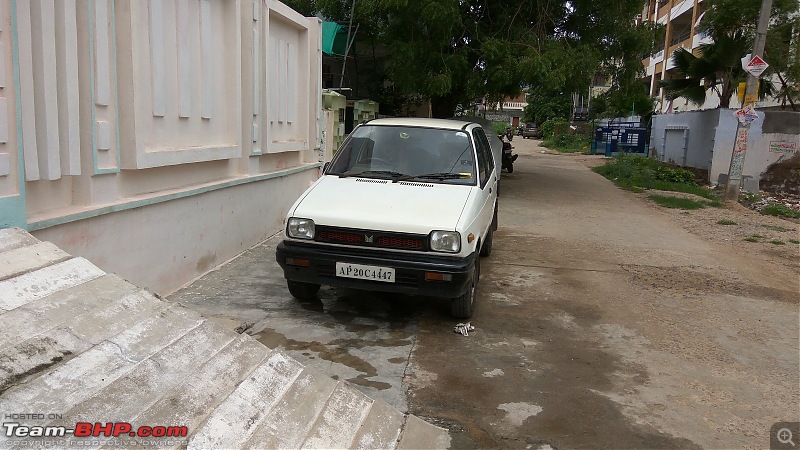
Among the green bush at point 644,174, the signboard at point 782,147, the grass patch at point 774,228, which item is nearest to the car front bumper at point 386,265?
the grass patch at point 774,228

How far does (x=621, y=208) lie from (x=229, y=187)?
9086 mm

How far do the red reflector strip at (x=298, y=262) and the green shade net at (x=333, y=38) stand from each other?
10.0 metres

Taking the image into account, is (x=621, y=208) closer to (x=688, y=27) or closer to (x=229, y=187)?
(x=229, y=187)

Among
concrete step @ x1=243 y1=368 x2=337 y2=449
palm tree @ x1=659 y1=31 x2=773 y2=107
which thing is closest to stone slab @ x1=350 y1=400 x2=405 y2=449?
concrete step @ x1=243 y1=368 x2=337 y2=449

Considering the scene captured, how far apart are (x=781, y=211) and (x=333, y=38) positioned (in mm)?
10556

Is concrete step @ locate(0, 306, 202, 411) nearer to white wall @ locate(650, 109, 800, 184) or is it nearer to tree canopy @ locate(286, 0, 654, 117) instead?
tree canopy @ locate(286, 0, 654, 117)

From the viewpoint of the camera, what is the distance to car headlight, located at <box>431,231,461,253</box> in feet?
15.7

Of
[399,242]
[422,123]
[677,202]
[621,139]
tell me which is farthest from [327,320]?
[621,139]

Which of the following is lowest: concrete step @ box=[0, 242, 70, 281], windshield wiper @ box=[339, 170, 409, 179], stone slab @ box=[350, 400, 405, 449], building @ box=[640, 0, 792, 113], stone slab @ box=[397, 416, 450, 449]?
stone slab @ box=[397, 416, 450, 449]

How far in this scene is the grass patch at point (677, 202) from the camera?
13309mm

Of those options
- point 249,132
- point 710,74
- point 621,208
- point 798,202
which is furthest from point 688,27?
point 249,132

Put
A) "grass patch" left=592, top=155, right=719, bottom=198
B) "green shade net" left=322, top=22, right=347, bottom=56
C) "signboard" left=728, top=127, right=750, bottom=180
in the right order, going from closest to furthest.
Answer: "signboard" left=728, top=127, right=750, bottom=180, "green shade net" left=322, top=22, right=347, bottom=56, "grass patch" left=592, top=155, right=719, bottom=198

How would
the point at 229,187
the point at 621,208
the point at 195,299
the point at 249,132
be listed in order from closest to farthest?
the point at 195,299 → the point at 229,187 → the point at 249,132 → the point at 621,208

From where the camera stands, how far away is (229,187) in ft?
22.3
